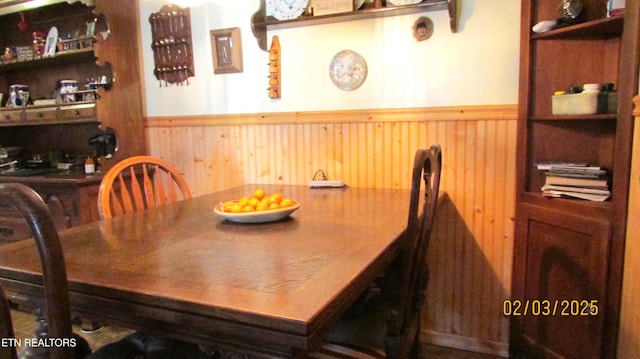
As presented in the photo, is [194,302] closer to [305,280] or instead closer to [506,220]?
[305,280]

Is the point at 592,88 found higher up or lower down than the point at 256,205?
higher up

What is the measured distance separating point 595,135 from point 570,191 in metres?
0.32

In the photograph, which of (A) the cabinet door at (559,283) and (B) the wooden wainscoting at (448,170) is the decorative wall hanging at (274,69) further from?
(A) the cabinet door at (559,283)

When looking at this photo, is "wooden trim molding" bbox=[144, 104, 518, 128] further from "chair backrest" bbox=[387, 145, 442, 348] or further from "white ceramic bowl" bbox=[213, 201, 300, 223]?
"white ceramic bowl" bbox=[213, 201, 300, 223]

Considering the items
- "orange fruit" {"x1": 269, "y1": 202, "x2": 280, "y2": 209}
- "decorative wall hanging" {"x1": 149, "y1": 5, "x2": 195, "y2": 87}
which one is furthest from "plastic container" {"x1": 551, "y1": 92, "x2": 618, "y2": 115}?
"decorative wall hanging" {"x1": 149, "y1": 5, "x2": 195, "y2": 87}

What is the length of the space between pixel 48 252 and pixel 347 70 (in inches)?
69.1

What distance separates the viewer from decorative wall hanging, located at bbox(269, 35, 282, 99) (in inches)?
93.9

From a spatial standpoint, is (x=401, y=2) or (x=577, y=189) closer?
(x=577, y=189)

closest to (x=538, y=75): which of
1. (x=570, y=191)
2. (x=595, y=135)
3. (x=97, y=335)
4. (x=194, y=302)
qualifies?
(x=595, y=135)

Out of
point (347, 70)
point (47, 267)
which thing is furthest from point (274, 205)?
point (347, 70)

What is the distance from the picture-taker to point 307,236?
1.27 metres

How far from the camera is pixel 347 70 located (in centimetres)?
226

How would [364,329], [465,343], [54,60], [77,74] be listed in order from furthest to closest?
[77,74] → [54,60] → [465,343] → [364,329]

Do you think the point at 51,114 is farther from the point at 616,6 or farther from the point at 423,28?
the point at 616,6
